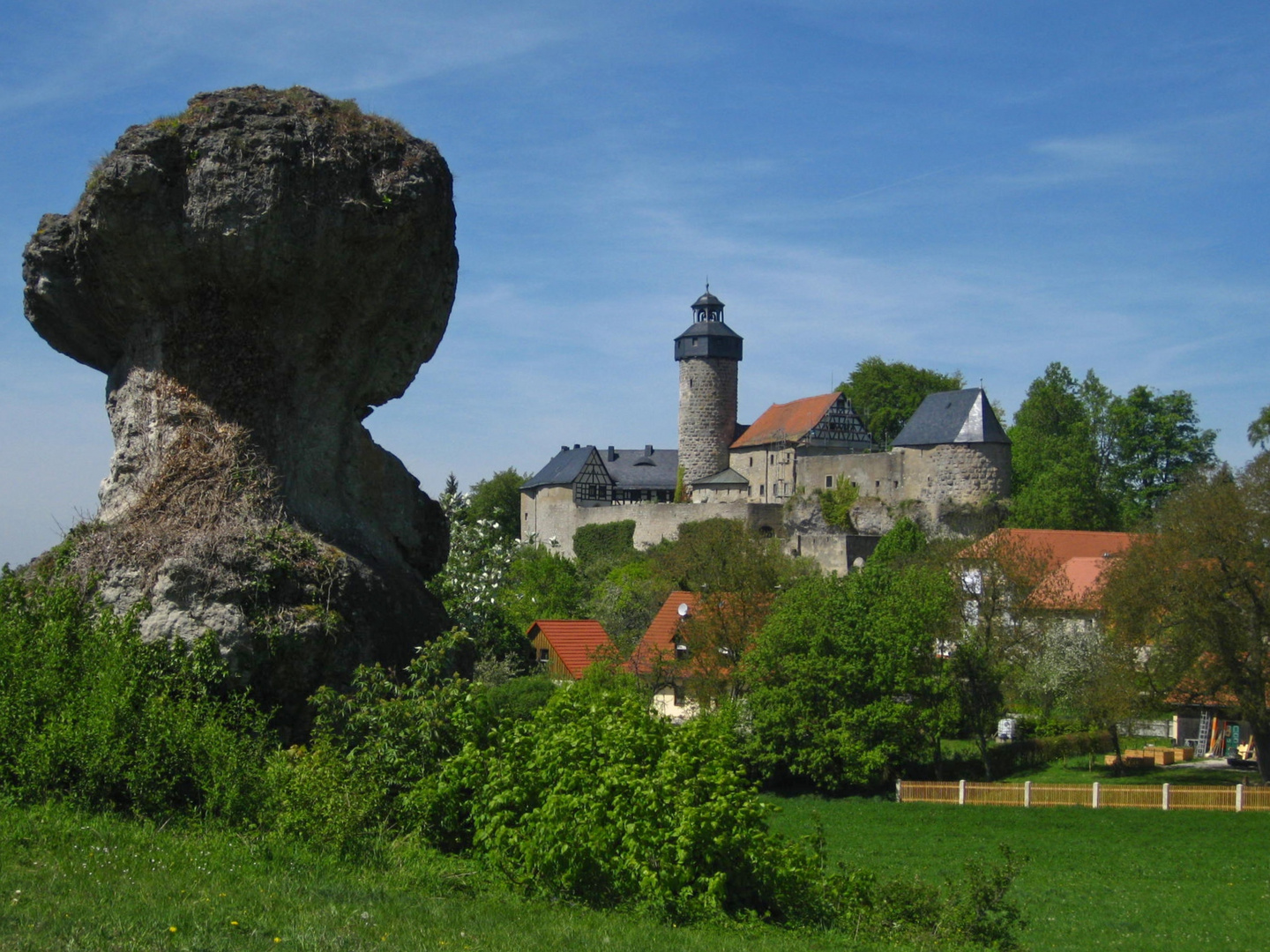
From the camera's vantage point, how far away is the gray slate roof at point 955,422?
2274 inches

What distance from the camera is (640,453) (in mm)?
78062

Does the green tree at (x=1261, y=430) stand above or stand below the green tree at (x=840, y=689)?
above

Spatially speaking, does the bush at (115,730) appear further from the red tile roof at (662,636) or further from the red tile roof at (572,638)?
the red tile roof at (572,638)

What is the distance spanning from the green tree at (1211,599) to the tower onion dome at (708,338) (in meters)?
43.2

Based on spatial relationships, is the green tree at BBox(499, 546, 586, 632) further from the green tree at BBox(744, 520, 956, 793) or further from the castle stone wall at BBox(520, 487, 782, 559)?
the green tree at BBox(744, 520, 956, 793)

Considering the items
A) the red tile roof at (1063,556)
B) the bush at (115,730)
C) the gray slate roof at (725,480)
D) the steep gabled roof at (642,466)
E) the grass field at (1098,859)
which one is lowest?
the grass field at (1098,859)

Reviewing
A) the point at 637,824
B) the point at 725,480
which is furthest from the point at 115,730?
the point at 725,480

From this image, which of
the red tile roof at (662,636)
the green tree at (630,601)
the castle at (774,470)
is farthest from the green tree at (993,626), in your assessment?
the castle at (774,470)

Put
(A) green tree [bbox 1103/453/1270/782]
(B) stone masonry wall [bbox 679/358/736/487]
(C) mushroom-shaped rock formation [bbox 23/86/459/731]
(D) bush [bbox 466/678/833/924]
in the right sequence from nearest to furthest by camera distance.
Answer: (D) bush [bbox 466/678/833/924] < (C) mushroom-shaped rock formation [bbox 23/86/459/731] < (A) green tree [bbox 1103/453/1270/782] < (B) stone masonry wall [bbox 679/358/736/487]

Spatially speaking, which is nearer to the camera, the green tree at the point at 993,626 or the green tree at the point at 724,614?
the green tree at the point at 993,626

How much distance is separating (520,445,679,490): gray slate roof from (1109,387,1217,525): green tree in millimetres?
24502

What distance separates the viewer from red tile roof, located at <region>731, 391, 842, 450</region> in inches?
2625

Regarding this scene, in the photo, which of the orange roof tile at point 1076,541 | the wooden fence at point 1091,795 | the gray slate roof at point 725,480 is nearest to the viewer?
the wooden fence at point 1091,795

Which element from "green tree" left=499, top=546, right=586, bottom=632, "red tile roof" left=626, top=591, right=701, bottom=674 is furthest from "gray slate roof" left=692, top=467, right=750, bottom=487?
"red tile roof" left=626, top=591, right=701, bottom=674
